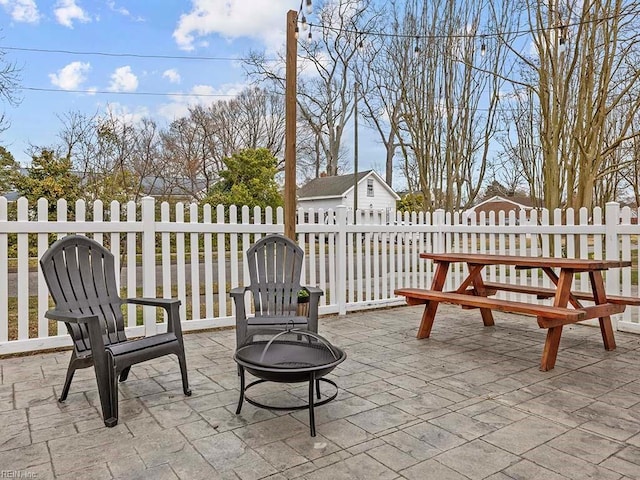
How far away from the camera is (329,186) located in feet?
75.2

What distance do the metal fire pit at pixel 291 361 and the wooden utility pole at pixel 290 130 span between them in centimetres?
208

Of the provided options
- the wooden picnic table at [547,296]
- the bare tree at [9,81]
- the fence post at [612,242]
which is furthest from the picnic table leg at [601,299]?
the bare tree at [9,81]

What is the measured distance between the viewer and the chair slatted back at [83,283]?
2.68 m

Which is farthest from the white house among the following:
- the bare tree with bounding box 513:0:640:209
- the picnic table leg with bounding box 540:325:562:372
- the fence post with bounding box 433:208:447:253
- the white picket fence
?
the picnic table leg with bounding box 540:325:562:372

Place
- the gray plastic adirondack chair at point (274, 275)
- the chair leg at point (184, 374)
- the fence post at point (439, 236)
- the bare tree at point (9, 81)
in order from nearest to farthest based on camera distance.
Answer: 1. the chair leg at point (184, 374)
2. the gray plastic adirondack chair at point (274, 275)
3. the fence post at point (439, 236)
4. the bare tree at point (9, 81)

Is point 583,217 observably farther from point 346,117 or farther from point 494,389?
point 346,117

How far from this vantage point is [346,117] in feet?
68.7

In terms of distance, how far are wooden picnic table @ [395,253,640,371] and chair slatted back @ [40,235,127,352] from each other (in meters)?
2.69

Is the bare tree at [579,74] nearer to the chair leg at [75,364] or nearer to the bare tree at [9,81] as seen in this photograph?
the chair leg at [75,364]

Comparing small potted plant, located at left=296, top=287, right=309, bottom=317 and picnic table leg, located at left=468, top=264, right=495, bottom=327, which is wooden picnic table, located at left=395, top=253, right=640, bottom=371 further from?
small potted plant, located at left=296, top=287, right=309, bottom=317

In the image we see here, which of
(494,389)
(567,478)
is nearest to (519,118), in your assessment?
(494,389)

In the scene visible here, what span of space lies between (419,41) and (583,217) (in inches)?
200

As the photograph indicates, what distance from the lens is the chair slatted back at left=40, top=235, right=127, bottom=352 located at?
2679mm

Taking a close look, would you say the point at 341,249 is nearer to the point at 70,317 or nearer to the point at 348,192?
the point at 70,317
